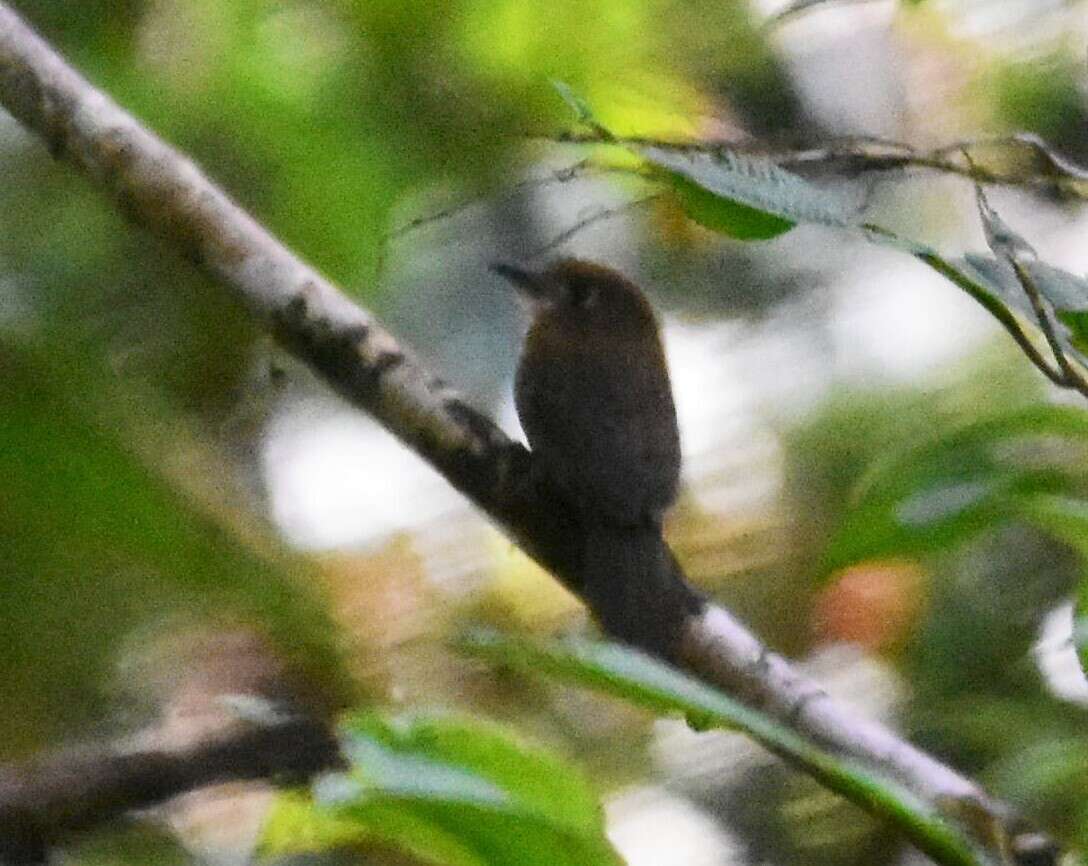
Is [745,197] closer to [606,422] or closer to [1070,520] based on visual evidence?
[1070,520]

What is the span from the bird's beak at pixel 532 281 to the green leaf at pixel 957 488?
4.37ft

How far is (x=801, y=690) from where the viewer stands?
3.83 ft

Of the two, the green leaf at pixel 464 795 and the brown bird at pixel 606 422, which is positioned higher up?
the brown bird at pixel 606 422

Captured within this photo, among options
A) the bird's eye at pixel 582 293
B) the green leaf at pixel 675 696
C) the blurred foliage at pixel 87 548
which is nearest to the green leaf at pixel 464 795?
the green leaf at pixel 675 696

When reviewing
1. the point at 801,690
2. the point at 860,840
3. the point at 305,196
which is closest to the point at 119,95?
the point at 305,196

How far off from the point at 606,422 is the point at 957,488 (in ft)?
3.47

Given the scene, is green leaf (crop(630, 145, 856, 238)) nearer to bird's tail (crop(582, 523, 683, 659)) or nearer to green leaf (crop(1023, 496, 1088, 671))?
green leaf (crop(1023, 496, 1088, 671))

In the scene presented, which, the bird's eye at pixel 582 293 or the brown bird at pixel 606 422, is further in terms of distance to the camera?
the bird's eye at pixel 582 293

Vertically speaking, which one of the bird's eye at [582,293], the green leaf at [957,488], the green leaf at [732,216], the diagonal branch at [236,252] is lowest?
the green leaf at [957,488]

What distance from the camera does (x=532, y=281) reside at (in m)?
2.33

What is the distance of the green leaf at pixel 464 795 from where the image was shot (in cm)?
54

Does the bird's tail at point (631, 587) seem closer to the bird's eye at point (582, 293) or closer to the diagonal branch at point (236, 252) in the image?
the diagonal branch at point (236, 252)

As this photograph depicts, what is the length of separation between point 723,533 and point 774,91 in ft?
3.07

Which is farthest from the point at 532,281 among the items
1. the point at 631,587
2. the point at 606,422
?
the point at 631,587
